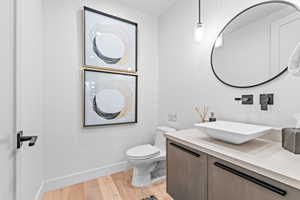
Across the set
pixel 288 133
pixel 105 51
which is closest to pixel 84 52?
pixel 105 51

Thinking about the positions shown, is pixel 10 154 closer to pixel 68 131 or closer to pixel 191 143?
pixel 191 143

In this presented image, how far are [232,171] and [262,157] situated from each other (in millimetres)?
181

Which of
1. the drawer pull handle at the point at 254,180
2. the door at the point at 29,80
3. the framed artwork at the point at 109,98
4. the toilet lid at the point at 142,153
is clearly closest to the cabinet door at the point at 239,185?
the drawer pull handle at the point at 254,180

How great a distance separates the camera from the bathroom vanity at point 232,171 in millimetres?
605

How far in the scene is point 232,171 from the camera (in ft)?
2.55

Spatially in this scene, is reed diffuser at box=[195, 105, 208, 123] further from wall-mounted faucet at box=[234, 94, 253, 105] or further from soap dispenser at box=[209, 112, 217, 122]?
wall-mounted faucet at box=[234, 94, 253, 105]

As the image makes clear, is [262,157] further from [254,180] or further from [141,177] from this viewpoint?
[141,177]

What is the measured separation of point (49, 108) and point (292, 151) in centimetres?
225

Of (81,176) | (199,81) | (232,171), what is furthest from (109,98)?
(232,171)

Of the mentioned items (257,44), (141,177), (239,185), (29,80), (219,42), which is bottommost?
(141,177)

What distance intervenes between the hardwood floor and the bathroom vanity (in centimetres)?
51

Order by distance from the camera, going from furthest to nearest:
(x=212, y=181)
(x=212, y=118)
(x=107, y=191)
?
(x=107, y=191) → (x=212, y=118) → (x=212, y=181)

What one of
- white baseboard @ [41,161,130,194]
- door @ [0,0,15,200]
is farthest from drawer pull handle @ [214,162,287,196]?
white baseboard @ [41,161,130,194]

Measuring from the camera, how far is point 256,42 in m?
Answer: 1.21
